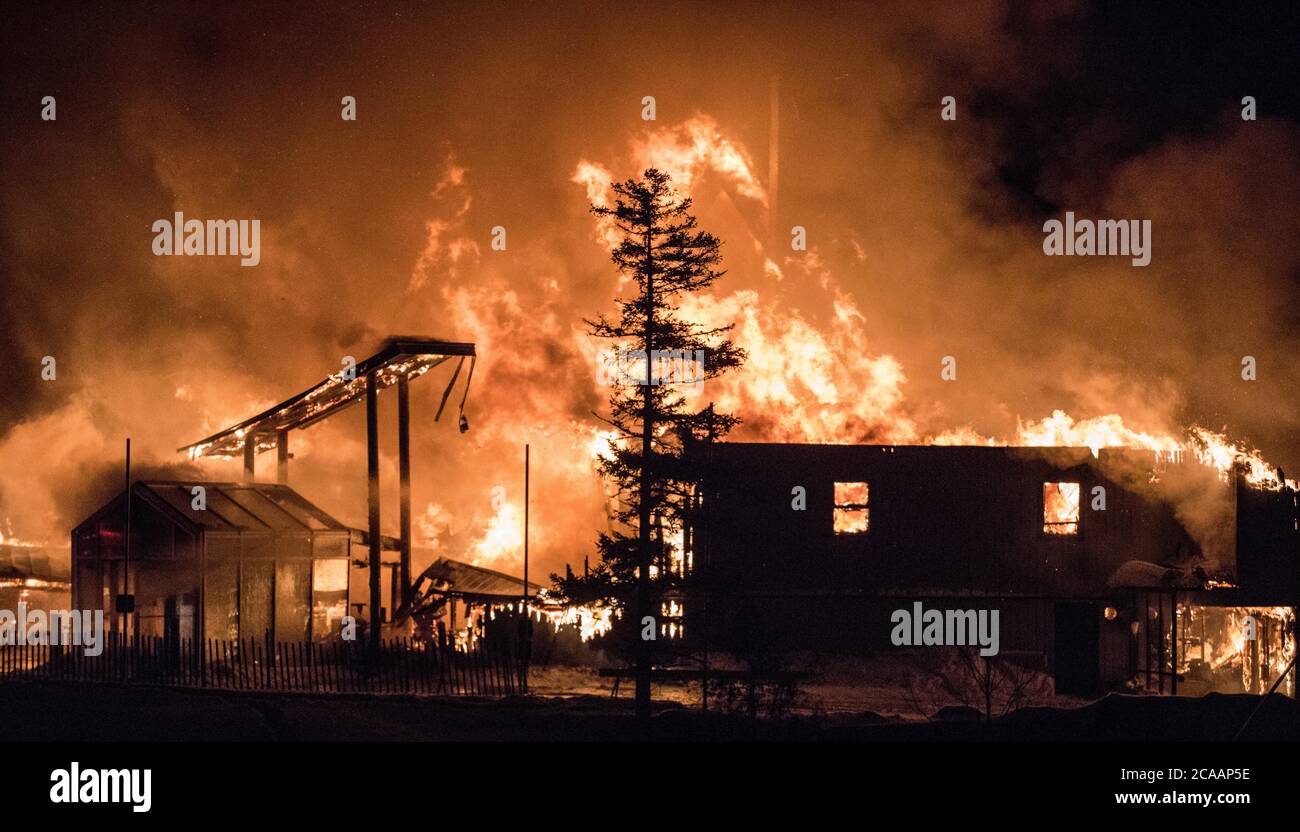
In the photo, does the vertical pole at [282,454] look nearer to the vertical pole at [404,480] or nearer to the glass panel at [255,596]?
the glass panel at [255,596]

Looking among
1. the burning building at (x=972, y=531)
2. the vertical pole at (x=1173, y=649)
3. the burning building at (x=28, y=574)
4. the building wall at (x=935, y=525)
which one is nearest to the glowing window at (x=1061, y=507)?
the burning building at (x=972, y=531)

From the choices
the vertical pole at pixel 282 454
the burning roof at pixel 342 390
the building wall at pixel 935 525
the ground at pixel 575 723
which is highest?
the burning roof at pixel 342 390

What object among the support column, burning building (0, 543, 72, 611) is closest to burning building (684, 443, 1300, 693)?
the support column

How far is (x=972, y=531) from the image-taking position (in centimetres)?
3931

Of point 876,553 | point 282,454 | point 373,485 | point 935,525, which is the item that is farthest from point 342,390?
point 935,525

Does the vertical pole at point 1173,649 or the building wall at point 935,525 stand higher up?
the building wall at point 935,525

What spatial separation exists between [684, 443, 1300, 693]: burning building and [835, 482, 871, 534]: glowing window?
1.1 inches

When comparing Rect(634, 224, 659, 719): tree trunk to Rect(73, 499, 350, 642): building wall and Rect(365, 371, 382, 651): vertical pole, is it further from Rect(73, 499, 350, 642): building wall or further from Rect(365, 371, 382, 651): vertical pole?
Rect(73, 499, 350, 642): building wall

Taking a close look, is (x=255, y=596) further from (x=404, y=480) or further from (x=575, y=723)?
(x=575, y=723)

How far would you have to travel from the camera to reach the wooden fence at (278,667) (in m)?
31.2

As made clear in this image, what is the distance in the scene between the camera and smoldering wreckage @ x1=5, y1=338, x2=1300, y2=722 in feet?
121

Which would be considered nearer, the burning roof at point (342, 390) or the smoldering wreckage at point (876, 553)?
the burning roof at point (342, 390)

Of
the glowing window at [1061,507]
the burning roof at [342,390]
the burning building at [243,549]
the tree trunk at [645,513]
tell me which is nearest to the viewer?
the tree trunk at [645,513]

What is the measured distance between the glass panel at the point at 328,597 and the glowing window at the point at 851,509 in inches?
575
